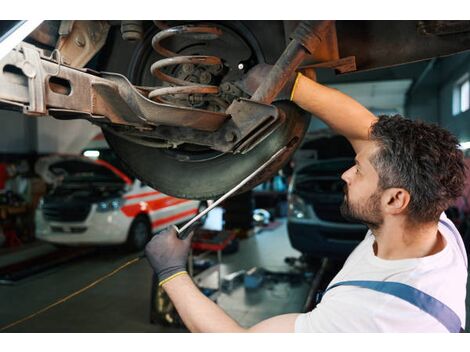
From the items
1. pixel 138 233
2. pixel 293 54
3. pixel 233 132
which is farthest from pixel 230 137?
pixel 138 233

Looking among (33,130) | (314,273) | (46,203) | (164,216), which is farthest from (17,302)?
(33,130)

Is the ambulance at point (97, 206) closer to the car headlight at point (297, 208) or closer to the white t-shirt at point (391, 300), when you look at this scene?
the car headlight at point (297, 208)

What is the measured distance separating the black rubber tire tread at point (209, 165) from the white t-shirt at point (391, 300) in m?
0.48

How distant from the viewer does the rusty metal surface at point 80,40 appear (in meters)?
1.19

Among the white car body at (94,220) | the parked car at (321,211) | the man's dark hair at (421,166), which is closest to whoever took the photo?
the man's dark hair at (421,166)

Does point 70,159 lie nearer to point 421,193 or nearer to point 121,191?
point 121,191

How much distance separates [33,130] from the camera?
6.05 m

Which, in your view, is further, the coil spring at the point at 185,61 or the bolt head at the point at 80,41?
the bolt head at the point at 80,41

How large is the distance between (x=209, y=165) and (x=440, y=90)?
2.70 meters

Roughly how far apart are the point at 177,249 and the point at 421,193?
2.22ft

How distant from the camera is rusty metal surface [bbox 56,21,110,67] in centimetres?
119

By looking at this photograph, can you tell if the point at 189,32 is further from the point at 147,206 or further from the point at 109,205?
the point at 147,206

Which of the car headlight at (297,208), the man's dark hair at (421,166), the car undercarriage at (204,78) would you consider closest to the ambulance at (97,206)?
the car headlight at (297,208)

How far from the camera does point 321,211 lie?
3.31 m
